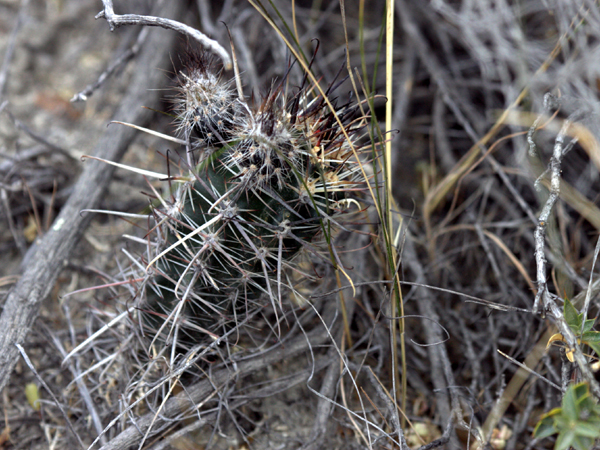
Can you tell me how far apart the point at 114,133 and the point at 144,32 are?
54cm

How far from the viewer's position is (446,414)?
1426 millimetres

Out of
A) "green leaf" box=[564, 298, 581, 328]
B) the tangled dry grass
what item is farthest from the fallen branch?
"green leaf" box=[564, 298, 581, 328]

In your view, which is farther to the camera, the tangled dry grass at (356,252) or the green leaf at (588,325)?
the tangled dry grass at (356,252)

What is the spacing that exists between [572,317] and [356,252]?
0.76m

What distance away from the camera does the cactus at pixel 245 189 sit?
1.05 meters

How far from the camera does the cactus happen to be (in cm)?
105

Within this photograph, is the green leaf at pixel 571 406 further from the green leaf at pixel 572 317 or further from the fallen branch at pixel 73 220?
the fallen branch at pixel 73 220

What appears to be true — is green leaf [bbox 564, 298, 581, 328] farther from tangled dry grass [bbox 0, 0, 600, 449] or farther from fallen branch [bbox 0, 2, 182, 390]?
fallen branch [bbox 0, 2, 182, 390]

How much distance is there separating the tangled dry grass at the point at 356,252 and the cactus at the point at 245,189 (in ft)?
0.37

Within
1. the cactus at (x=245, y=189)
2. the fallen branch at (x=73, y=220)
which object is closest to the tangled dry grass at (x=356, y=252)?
the fallen branch at (x=73, y=220)

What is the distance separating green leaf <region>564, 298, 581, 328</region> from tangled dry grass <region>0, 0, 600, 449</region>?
3cm

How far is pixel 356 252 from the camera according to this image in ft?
5.56

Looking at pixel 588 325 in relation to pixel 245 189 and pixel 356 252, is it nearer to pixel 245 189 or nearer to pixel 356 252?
pixel 356 252

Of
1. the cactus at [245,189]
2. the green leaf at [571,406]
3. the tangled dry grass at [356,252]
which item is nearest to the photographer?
the green leaf at [571,406]
